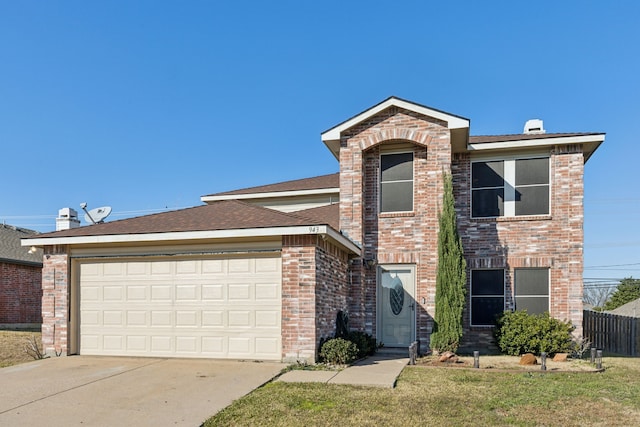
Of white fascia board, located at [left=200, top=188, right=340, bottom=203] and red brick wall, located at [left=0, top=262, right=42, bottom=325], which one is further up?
white fascia board, located at [left=200, top=188, right=340, bottom=203]

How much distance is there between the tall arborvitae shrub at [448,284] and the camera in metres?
12.1

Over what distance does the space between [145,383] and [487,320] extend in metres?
9.15

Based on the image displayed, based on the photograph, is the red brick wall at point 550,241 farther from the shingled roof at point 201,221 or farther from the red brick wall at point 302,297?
the red brick wall at point 302,297

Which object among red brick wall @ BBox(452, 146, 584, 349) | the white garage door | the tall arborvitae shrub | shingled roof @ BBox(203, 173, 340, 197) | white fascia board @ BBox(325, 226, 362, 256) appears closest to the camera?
white fascia board @ BBox(325, 226, 362, 256)

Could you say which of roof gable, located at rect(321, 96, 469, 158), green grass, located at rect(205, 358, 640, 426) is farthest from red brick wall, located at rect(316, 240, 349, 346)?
roof gable, located at rect(321, 96, 469, 158)

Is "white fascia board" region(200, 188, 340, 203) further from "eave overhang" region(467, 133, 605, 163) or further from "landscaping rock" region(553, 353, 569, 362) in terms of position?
"landscaping rock" region(553, 353, 569, 362)

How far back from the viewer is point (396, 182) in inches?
535

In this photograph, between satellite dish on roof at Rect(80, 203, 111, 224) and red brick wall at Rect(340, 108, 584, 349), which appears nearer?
red brick wall at Rect(340, 108, 584, 349)

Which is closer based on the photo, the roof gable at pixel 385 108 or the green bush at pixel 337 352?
the green bush at pixel 337 352

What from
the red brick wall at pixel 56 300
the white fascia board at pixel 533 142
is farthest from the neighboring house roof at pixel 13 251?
the white fascia board at pixel 533 142

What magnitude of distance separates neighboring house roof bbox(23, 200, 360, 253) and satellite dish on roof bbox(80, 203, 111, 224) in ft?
13.3

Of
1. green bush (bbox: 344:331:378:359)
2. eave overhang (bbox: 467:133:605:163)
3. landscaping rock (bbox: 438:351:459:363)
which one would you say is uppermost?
eave overhang (bbox: 467:133:605:163)

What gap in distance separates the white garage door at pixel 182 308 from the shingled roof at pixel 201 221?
0.76m

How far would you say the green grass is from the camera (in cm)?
637
